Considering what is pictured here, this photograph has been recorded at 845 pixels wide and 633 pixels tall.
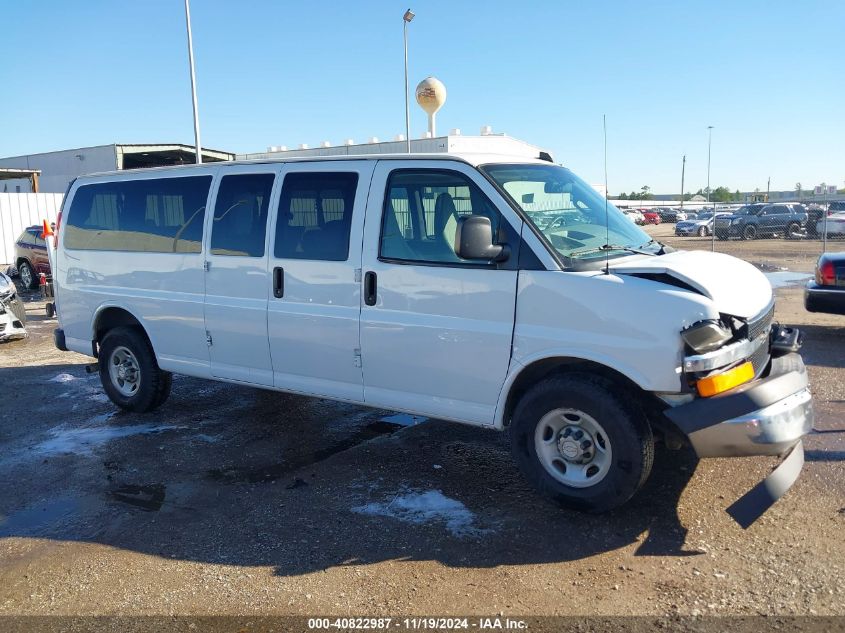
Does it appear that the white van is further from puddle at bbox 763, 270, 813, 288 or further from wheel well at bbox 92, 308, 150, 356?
puddle at bbox 763, 270, 813, 288

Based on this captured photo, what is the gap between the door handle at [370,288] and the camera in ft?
16.3

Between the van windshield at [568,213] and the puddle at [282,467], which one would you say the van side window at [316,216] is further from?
the puddle at [282,467]

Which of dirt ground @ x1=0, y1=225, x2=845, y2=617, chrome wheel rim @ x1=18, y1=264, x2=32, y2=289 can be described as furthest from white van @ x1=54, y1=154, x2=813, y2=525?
chrome wheel rim @ x1=18, y1=264, x2=32, y2=289

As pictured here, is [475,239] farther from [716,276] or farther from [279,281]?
[279,281]


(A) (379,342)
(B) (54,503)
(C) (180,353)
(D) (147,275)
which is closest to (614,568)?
(A) (379,342)

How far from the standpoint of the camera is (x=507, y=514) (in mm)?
4434

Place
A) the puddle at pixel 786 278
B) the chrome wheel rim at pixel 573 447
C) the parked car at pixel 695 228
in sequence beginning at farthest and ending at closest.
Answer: the parked car at pixel 695 228 → the puddle at pixel 786 278 → the chrome wheel rim at pixel 573 447

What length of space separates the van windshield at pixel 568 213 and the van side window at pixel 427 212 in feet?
0.68

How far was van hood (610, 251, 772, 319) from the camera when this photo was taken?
4.03m

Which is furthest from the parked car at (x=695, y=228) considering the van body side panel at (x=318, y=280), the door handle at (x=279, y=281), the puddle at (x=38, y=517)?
the puddle at (x=38, y=517)

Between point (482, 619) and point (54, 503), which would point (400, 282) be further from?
point (54, 503)

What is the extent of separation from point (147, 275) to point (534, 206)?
372 centimetres

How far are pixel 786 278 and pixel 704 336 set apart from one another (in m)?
14.8

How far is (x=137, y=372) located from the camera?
6812 mm
